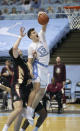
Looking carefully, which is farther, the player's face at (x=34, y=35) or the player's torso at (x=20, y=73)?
the player's face at (x=34, y=35)

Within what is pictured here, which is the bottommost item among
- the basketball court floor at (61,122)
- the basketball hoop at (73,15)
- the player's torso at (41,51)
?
the basketball court floor at (61,122)

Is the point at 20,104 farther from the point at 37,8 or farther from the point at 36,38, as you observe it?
A: the point at 37,8

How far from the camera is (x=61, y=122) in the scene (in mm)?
12633

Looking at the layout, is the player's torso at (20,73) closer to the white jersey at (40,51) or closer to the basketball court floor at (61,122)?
the white jersey at (40,51)

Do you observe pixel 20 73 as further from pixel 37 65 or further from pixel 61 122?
pixel 61 122

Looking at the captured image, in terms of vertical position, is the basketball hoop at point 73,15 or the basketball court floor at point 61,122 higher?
the basketball hoop at point 73,15

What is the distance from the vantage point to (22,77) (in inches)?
366

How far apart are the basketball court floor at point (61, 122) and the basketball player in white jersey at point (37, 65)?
2.21 metres

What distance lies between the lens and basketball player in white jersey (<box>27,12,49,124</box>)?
9.41 m

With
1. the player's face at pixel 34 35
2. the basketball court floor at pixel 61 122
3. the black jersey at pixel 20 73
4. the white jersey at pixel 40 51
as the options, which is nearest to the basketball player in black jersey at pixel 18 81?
the black jersey at pixel 20 73

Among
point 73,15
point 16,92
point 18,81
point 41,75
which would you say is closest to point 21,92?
point 16,92

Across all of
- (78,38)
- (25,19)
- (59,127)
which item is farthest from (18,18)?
(59,127)

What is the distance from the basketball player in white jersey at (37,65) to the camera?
9406 mm

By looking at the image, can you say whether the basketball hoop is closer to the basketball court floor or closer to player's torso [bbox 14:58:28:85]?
the basketball court floor
